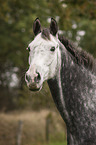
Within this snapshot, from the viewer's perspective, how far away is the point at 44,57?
265 cm

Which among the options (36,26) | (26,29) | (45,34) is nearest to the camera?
(45,34)

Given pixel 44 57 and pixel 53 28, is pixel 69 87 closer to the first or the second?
pixel 44 57

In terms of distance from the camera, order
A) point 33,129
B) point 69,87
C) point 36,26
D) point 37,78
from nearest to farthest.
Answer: point 37,78, point 69,87, point 36,26, point 33,129

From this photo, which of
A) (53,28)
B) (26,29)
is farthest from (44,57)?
(26,29)

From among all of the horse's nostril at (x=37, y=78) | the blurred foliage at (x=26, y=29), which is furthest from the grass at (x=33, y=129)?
the horse's nostril at (x=37, y=78)

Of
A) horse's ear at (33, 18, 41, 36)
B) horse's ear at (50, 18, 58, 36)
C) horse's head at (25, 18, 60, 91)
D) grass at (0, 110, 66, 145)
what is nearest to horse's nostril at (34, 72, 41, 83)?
horse's head at (25, 18, 60, 91)

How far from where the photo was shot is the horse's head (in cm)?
245

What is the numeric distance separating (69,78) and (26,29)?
11.6 metres

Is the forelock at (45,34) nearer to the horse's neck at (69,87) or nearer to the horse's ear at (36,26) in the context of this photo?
the horse's ear at (36,26)

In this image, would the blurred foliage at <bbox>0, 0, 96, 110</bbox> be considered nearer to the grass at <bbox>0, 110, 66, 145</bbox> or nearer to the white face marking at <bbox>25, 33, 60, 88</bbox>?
Answer: the white face marking at <bbox>25, 33, 60, 88</bbox>

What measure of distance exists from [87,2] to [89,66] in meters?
5.47

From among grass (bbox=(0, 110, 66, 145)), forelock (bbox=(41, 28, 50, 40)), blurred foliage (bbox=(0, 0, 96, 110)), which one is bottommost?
grass (bbox=(0, 110, 66, 145))

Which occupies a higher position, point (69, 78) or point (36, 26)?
point (36, 26)

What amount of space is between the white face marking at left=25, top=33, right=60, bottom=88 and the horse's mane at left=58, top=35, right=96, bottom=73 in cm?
30
